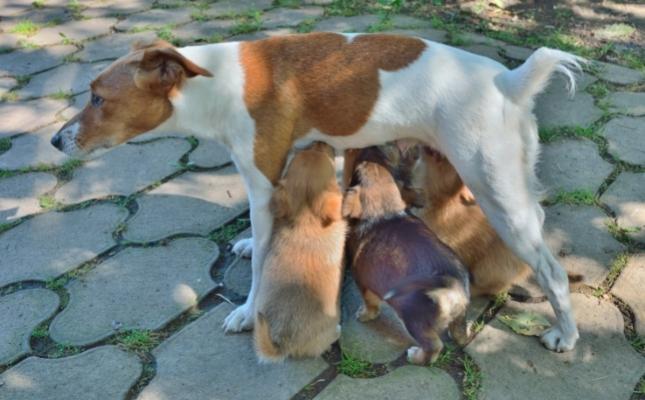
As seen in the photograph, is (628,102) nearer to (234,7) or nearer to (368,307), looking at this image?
(368,307)

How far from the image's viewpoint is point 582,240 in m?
3.50

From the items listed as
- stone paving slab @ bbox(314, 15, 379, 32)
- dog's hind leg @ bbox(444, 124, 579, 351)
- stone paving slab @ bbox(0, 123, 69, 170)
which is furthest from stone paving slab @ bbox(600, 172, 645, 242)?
stone paving slab @ bbox(0, 123, 69, 170)

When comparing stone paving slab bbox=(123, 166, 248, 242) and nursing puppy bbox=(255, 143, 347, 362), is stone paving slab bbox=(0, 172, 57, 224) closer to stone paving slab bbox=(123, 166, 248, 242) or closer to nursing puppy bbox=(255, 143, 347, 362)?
stone paving slab bbox=(123, 166, 248, 242)

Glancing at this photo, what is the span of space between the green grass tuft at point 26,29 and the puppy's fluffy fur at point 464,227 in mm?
4906

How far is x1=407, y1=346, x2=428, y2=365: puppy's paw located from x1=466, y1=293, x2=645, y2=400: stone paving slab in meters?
0.24

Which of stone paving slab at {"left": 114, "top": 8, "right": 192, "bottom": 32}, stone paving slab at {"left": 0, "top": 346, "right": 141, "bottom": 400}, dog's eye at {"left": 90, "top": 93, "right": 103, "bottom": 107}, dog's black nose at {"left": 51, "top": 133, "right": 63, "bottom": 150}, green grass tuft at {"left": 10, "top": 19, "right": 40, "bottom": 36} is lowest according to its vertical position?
stone paving slab at {"left": 0, "top": 346, "right": 141, "bottom": 400}

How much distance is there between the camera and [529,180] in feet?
9.25

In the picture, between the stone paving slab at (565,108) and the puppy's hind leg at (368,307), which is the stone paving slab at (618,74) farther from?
the puppy's hind leg at (368,307)

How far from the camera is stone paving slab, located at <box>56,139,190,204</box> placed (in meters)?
4.21

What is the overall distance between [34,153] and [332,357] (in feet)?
9.26

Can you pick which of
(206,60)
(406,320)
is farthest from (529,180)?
(206,60)

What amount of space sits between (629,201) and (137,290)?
267 cm

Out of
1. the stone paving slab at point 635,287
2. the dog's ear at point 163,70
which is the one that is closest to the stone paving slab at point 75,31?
the dog's ear at point 163,70

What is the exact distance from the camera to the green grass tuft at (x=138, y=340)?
3039 mm
